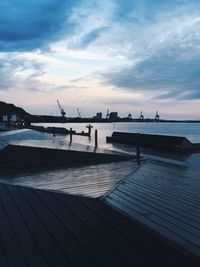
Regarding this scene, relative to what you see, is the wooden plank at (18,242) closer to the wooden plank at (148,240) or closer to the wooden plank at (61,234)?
the wooden plank at (61,234)

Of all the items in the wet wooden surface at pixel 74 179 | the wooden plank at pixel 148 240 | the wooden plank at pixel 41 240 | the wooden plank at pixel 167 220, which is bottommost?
the wet wooden surface at pixel 74 179

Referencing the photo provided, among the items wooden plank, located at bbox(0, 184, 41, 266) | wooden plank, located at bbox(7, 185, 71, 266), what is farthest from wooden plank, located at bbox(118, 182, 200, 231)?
wooden plank, located at bbox(0, 184, 41, 266)

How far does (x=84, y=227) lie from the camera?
4992mm

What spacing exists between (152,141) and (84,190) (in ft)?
60.4

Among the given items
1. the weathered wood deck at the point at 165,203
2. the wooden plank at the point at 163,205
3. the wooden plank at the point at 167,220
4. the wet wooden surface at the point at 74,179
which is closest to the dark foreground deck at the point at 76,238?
the weathered wood deck at the point at 165,203

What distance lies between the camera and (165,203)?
6648 mm

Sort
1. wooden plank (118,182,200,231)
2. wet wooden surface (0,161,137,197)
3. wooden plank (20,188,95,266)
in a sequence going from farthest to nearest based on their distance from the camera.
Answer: wet wooden surface (0,161,137,197) → wooden plank (118,182,200,231) → wooden plank (20,188,95,266)

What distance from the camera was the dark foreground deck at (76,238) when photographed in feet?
13.0

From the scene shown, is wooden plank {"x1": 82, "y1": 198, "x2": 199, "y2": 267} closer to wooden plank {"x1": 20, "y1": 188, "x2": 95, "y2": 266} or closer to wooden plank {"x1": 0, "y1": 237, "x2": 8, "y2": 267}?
wooden plank {"x1": 20, "y1": 188, "x2": 95, "y2": 266}

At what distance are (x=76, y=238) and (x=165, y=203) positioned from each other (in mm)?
2610

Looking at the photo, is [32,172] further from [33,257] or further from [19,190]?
[33,257]

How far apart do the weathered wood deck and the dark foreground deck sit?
0.31 m

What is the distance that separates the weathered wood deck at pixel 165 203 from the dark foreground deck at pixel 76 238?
1.03ft

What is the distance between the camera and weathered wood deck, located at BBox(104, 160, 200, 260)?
482cm
